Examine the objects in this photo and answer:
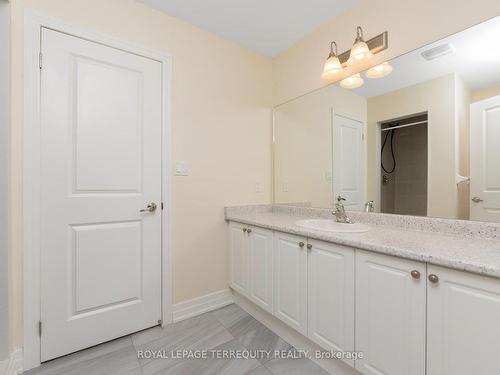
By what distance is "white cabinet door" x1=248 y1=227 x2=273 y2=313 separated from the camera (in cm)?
168

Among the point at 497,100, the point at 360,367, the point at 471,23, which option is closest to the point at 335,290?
the point at 360,367

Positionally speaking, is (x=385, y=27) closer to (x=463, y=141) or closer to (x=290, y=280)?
(x=463, y=141)

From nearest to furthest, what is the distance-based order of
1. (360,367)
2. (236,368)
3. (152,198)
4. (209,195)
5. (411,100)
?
(360,367)
(236,368)
(411,100)
(152,198)
(209,195)

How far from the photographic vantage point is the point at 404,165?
154 cm

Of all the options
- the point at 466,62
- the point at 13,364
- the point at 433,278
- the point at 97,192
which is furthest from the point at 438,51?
the point at 13,364

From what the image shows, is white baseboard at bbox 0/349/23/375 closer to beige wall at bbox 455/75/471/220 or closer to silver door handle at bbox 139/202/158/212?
silver door handle at bbox 139/202/158/212

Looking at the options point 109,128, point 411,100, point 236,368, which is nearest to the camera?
point 236,368

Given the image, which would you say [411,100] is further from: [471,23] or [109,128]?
[109,128]

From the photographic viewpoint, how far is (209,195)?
2068mm

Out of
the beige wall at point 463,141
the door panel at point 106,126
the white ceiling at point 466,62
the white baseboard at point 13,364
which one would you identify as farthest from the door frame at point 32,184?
the beige wall at point 463,141

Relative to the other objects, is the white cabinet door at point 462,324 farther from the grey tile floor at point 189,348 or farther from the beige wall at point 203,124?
the beige wall at point 203,124

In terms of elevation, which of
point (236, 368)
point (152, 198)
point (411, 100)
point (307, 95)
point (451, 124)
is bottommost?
point (236, 368)

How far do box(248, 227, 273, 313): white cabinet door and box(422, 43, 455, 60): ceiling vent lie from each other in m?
1.46

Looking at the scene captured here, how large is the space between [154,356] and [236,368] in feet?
1.74
